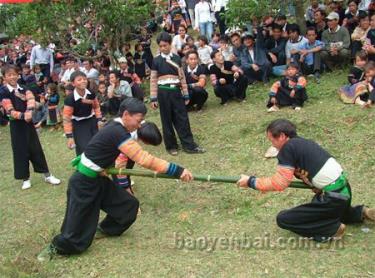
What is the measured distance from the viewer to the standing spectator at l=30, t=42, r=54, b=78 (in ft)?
44.8

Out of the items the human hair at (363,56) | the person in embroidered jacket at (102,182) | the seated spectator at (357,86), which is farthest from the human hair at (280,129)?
the human hair at (363,56)

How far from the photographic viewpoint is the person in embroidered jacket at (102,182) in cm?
464

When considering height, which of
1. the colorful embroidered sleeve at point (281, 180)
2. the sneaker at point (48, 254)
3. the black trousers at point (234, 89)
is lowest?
the sneaker at point (48, 254)

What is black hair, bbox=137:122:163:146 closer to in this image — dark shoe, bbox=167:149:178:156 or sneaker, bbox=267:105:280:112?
dark shoe, bbox=167:149:178:156

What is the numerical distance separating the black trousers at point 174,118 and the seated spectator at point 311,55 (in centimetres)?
324

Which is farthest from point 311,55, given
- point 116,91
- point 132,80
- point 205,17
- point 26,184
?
point 26,184

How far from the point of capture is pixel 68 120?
6555 millimetres

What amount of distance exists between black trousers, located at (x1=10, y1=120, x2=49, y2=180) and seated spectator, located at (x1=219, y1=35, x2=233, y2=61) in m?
4.57

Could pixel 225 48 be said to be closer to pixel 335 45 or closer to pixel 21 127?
pixel 335 45

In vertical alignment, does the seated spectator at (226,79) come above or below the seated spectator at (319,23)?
below

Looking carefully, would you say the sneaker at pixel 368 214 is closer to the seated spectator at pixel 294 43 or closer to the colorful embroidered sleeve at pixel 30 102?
the colorful embroidered sleeve at pixel 30 102

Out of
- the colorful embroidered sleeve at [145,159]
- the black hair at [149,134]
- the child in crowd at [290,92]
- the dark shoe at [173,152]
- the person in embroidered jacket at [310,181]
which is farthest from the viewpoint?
the child in crowd at [290,92]

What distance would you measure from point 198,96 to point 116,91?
2.07 m

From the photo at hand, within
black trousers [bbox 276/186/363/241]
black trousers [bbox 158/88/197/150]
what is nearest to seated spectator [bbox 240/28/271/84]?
black trousers [bbox 158/88/197/150]
